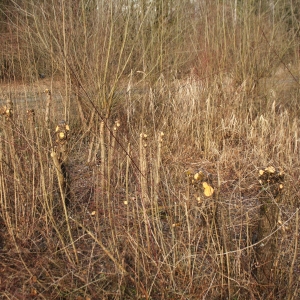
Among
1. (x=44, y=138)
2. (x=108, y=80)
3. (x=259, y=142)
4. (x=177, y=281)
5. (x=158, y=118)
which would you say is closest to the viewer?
(x=177, y=281)

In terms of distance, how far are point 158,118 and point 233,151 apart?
0.99 metres

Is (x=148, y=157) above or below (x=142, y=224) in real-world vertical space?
above

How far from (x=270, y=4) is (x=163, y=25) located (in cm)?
165

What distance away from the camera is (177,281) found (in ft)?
5.89

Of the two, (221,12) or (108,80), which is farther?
(221,12)

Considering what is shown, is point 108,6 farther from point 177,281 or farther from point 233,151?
point 177,281

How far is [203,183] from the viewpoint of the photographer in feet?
4.87

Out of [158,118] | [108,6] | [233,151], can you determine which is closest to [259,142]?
[233,151]

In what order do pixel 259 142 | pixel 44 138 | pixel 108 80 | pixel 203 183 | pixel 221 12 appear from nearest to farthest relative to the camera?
pixel 203 183
pixel 44 138
pixel 259 142
pixel 108 80
pixel 221 12

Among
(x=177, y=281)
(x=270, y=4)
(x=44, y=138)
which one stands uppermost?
(x=270, y=4)

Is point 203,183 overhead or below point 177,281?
overhead

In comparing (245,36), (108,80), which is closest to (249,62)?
(245,36)

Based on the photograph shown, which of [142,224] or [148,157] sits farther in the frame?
Answer: [148,157]

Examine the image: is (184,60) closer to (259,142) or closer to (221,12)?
(221,12)
